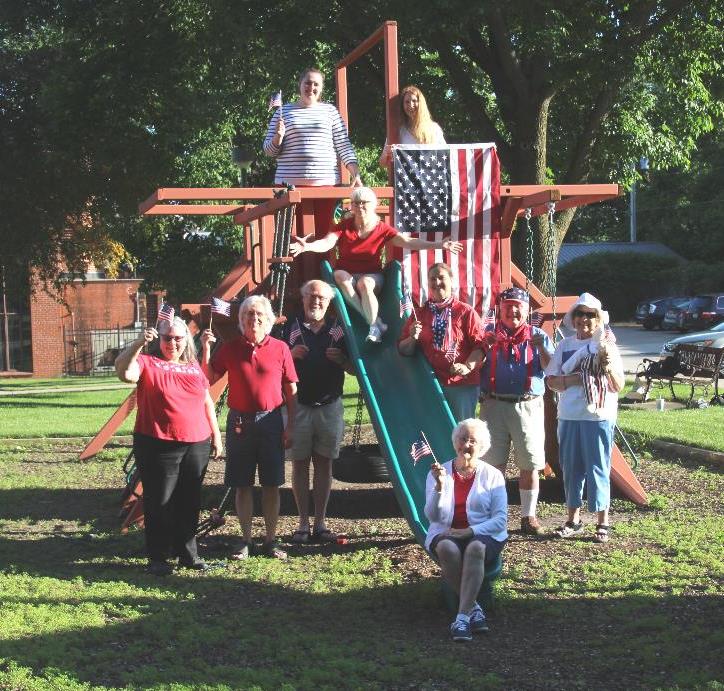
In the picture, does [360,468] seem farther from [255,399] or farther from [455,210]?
[455,210]

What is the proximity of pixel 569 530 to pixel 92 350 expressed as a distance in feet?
103

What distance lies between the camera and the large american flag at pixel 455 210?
9297 mm

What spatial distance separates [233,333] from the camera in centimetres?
924

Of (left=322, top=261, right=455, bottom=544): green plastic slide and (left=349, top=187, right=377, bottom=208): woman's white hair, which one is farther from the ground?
(left=349, top=187, right=377, bottom=208): woman's white hair

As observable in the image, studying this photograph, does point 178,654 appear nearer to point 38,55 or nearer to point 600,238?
point 38,55

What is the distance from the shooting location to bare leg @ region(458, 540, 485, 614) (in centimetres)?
597

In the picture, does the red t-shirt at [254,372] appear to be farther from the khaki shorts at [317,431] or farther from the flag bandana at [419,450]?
the flag bandana at [419,450]

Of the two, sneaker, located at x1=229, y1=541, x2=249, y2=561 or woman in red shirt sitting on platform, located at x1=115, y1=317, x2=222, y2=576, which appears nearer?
woman in red shirt sitting on platform, located at x1=115, y1=317, x2=222, y2=576

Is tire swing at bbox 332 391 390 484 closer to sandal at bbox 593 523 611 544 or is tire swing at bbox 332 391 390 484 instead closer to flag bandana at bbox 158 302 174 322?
sandal at bbox 593 523 611 544

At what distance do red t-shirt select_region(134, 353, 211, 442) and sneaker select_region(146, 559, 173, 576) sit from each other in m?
0.83

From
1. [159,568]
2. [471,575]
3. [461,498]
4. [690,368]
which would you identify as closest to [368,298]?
[159,568]

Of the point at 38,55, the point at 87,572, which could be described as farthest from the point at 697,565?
the point at 38,55

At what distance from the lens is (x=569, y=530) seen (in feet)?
26.8

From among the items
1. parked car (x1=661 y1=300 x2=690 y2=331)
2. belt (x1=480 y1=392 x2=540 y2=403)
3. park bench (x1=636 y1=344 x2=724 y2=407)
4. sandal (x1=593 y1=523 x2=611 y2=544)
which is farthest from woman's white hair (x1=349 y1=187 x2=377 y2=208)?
parked car (x1=661 y1=300 x2=690 y2=331)
